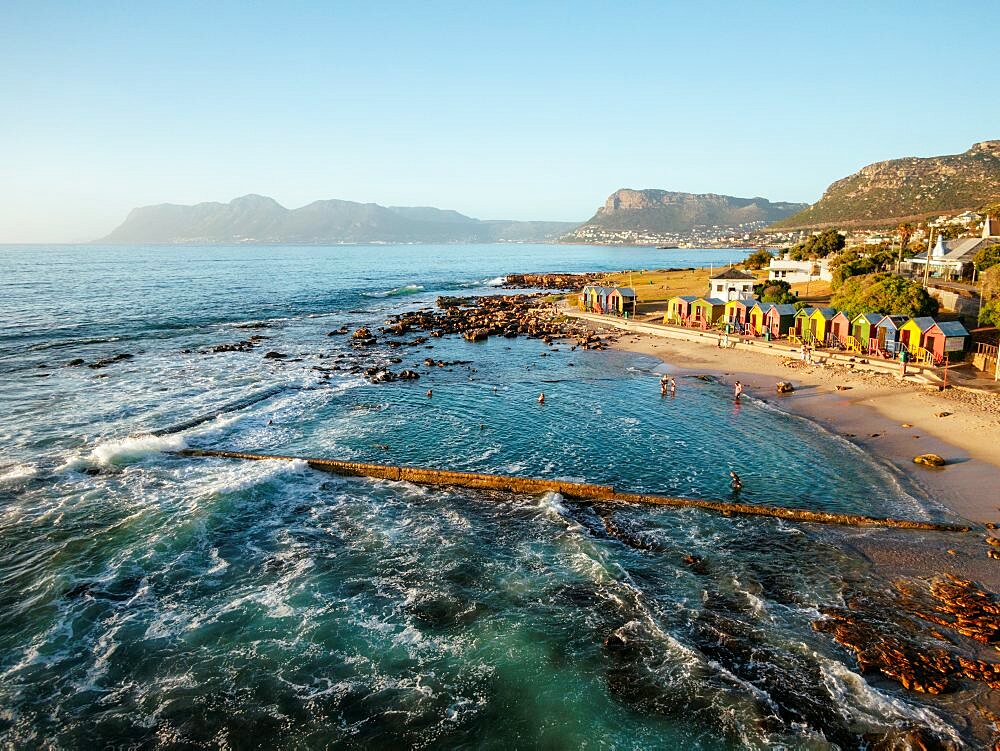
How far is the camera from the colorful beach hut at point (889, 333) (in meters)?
43.8

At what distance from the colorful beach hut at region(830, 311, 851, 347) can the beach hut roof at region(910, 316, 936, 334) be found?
19.0 ft

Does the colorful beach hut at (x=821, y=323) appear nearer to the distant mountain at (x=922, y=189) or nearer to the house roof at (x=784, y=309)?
the house roof at (x=784, y=309)

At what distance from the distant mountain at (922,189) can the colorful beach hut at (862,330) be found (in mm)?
134492

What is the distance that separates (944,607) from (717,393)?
24.6m

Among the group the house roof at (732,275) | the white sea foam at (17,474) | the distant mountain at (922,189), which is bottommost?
the white sea foam at (17,474)

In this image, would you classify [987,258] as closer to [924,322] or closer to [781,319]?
[781,319]

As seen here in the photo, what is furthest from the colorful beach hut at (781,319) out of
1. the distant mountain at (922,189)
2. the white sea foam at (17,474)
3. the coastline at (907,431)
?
the distant mountain at (922,189)

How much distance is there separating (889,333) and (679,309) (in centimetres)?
2453

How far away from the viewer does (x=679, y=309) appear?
218 ft

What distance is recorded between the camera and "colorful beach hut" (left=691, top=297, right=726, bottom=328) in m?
62.4

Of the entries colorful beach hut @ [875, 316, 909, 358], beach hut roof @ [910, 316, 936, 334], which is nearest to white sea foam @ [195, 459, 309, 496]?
colorful beach hut @ [875, 316, 909, 358]

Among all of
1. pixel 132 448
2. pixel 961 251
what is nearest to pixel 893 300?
pixel 961 251

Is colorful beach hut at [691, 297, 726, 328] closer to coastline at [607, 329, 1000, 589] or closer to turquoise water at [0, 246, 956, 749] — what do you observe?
coastline at [607, 329, 1000, 589]

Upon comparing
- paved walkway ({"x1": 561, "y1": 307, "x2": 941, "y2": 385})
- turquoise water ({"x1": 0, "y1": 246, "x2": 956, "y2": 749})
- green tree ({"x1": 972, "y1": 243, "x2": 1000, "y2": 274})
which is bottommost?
turquoise water ({"x1": 0, "y1": 246, "x2": 956, "y2": 749})
